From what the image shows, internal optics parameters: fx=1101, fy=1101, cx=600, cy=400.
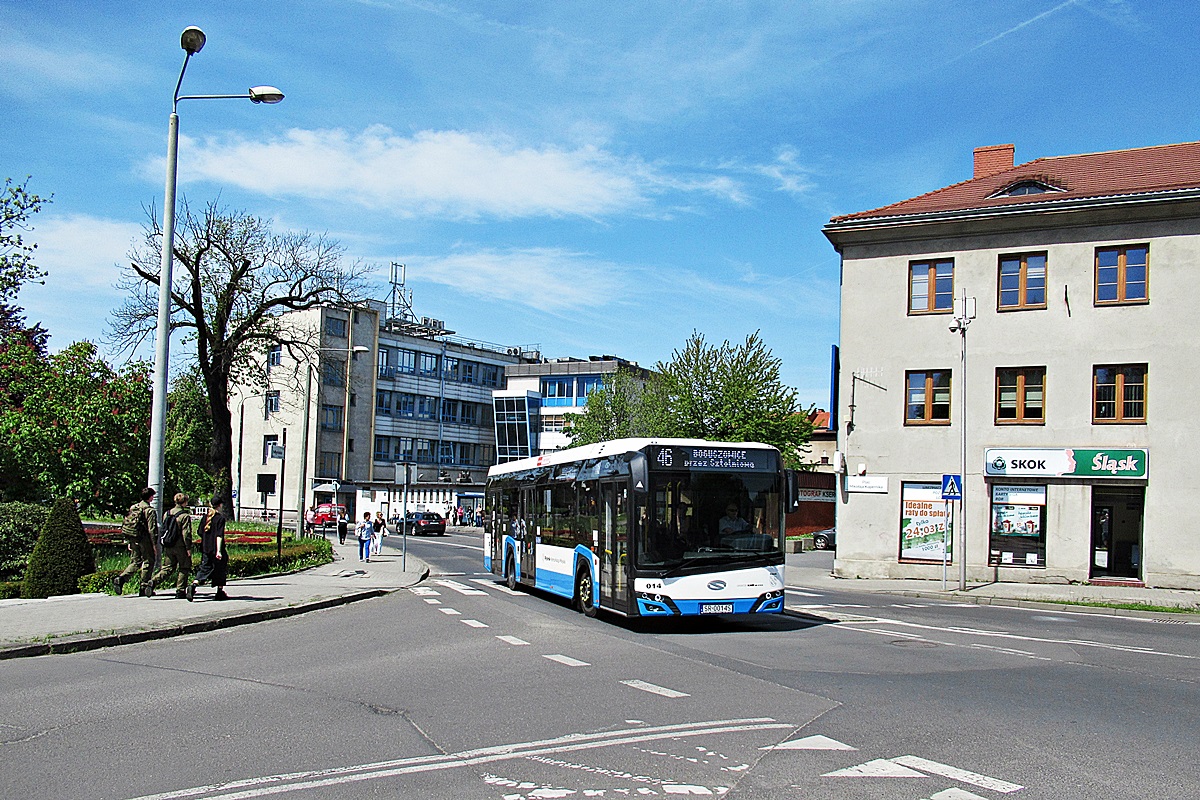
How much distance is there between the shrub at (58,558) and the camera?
17594 mm

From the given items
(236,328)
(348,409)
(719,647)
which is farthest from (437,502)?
(719,647)

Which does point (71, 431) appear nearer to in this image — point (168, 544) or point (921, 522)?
point (168, 544)

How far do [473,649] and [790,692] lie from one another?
4.45m

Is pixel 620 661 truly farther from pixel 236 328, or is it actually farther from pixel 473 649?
pixel 236 328

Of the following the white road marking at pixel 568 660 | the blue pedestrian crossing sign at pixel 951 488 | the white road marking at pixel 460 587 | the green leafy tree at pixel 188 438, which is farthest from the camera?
the green leafy tree at pixel 188 438

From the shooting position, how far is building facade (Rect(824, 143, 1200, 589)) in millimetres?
27562

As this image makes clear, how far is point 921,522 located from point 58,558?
21230 mm

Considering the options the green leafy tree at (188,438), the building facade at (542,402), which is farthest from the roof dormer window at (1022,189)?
the building facade at (542,402)

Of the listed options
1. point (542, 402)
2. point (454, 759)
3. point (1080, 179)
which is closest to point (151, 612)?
point (454, 759)

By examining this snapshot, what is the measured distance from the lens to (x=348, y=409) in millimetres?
86500

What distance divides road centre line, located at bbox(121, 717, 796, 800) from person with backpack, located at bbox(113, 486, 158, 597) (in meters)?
11.7

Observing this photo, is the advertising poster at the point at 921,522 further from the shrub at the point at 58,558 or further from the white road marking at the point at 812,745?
the white road marking at the point at 812,745

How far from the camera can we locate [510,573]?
23.7m

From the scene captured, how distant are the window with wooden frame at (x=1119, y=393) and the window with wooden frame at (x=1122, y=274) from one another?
5.68 feet
